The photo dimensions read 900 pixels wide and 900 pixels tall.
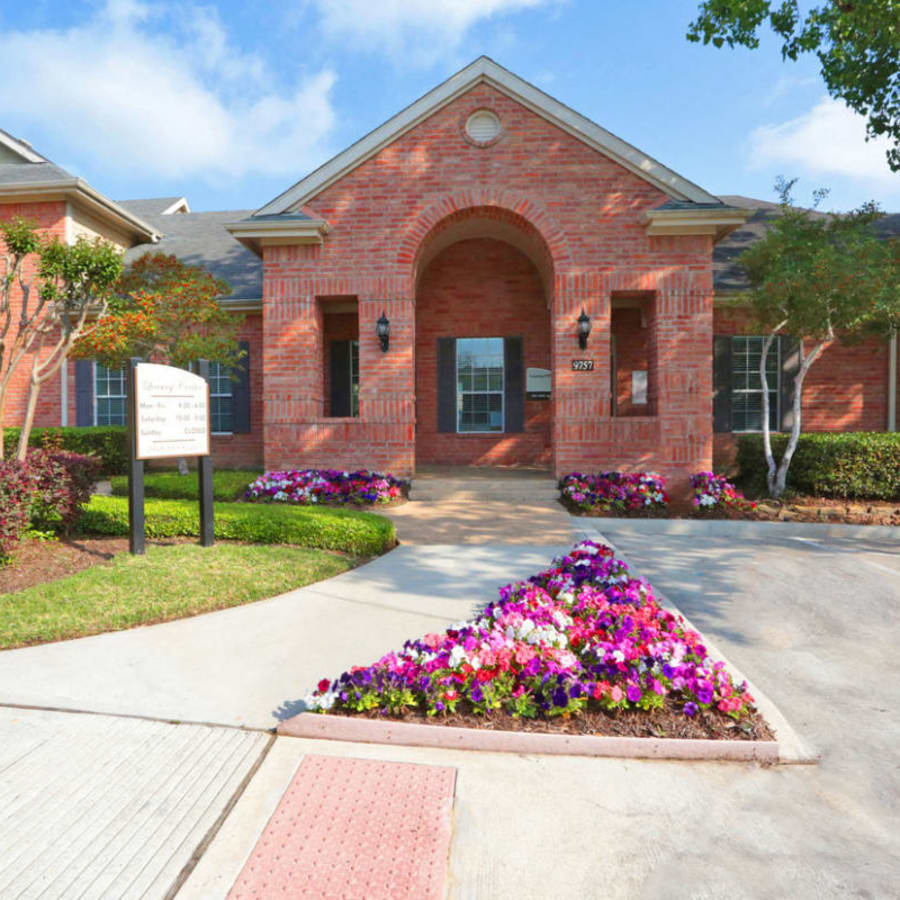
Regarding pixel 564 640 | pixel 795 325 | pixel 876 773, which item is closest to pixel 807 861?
pixel 876 773

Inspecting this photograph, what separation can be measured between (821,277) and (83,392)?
14301 millimetres

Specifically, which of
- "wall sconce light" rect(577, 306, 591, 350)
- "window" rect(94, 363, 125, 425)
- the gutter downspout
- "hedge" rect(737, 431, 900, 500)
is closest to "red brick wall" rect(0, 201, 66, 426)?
"window" rect(94, 363, 125, 425)

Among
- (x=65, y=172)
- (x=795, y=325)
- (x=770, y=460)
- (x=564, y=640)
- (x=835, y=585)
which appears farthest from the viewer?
(x=65, y=172)

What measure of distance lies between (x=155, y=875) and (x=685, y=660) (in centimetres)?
254

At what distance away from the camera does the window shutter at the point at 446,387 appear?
44.4 feet

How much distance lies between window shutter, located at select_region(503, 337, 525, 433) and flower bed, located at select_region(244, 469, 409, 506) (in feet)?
14.1

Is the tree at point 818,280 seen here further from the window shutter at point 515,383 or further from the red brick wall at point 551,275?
the window shutter at point 515,383

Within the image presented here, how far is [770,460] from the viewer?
10.5 m

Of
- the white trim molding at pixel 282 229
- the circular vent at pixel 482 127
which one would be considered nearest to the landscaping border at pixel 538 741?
the white trim molding at pixel 282 229

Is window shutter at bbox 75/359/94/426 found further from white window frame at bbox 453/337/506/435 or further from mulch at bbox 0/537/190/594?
white window frame at bbox 453/337/506/435

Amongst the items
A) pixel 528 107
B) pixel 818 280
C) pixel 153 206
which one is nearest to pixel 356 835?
pixel 818 280

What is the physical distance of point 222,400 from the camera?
13.7m

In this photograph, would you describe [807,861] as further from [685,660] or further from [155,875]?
[155,875]

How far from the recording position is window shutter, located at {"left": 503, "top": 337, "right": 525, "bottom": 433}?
13.4m
